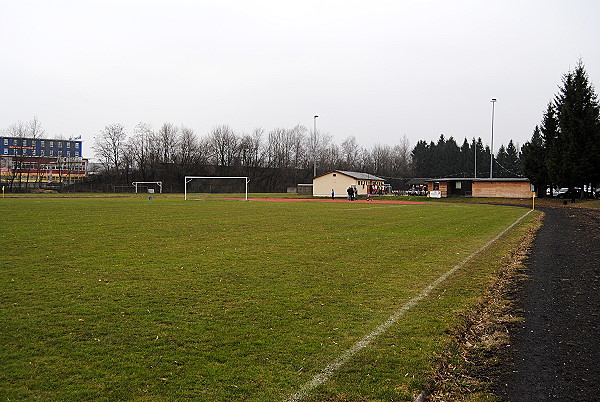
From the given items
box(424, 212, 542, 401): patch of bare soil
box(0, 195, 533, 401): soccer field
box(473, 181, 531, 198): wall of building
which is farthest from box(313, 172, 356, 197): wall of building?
box(424, 212, 542, 401): patch of bare soil

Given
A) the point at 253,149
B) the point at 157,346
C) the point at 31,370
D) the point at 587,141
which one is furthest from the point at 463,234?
the point at 253,149

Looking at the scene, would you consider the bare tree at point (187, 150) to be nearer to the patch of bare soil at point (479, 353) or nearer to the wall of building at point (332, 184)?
the wall of building at point (332, 184)

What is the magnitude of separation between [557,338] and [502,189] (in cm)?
5860

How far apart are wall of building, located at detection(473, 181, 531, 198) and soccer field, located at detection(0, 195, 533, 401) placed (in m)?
50.3

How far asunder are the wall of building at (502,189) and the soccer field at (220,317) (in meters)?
50.3

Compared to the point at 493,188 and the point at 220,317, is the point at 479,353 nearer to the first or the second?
the point at 220,317

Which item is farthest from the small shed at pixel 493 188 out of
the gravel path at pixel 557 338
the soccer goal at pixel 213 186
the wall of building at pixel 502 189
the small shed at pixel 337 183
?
the gravel path at pixel 557 338

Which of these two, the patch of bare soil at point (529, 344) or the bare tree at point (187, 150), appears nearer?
the patch of bare soil at point (529, 344)

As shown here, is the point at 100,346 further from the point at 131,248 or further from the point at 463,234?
the point at 463,234

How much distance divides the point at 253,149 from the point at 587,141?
236 feet

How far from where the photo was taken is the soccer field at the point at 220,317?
4285mm

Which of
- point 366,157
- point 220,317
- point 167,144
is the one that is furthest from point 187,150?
point 220,317

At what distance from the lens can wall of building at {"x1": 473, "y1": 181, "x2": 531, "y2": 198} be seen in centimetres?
5816

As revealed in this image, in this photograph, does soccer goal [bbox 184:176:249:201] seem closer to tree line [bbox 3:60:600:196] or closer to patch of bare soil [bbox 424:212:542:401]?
tree line [bbox 3:60:600:196]
